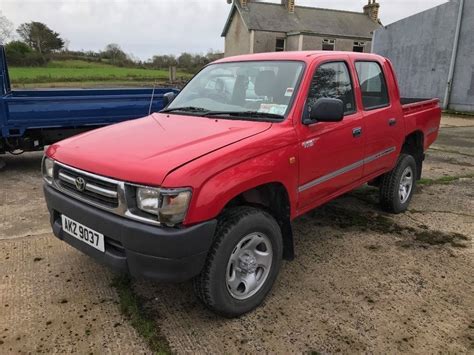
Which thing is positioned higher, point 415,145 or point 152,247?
point 415,145

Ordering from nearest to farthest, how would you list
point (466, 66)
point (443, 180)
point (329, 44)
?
point (443, 180), point (466, 66), point (329, 44)

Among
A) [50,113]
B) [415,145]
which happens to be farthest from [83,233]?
[50,113]

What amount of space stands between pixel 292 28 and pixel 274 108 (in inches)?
1407

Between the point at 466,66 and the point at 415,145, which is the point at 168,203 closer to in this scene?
the point at 415,145

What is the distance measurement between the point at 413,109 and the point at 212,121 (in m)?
2.96

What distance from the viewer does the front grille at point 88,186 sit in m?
2.63

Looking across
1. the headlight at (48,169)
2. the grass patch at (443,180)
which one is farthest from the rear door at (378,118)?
the headlight at (48,169)

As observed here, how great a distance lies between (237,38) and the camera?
3828 centimetres

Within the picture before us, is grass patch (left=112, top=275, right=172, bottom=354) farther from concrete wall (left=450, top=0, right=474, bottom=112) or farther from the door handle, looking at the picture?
concrete wall (left=450, top=0, right=474, bottom=112)

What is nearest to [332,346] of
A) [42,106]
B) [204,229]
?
[204,229]

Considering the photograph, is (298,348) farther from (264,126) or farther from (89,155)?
(89,155)

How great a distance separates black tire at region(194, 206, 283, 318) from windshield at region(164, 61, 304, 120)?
2.90ft

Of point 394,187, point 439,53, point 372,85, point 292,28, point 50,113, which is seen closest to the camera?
point 372,85

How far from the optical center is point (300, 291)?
3314 millimetres
